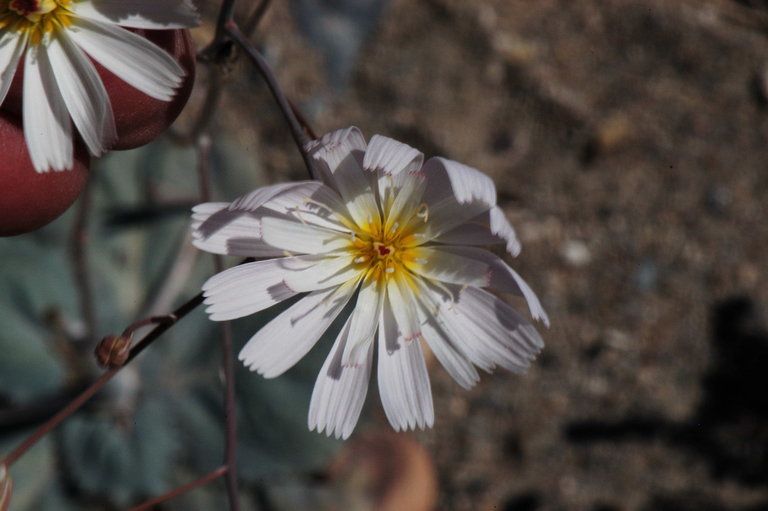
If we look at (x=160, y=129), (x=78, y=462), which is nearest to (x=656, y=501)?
(x=78, y=462)

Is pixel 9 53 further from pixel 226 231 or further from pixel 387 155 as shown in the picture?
pixel 387 155

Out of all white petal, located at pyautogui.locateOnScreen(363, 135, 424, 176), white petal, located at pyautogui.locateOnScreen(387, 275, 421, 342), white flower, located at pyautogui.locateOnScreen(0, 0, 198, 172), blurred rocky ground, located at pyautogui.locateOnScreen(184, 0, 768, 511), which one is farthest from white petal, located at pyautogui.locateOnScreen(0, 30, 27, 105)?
blurred rocky ground, located at pyautogui.locateOnScreen(184, 0, 768, 511)

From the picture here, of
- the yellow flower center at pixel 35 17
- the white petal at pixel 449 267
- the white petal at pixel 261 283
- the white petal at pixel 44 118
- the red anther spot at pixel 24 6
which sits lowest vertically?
the white petal at pixel 449 267

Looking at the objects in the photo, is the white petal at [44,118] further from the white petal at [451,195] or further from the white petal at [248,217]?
the white petal at [451,195]

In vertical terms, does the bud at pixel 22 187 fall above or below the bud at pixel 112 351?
above

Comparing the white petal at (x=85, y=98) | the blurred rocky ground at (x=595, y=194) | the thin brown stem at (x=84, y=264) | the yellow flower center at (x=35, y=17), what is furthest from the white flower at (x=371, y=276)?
the blurred rocky ground at (x=595, y=194)

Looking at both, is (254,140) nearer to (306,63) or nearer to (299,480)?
(306,63)
